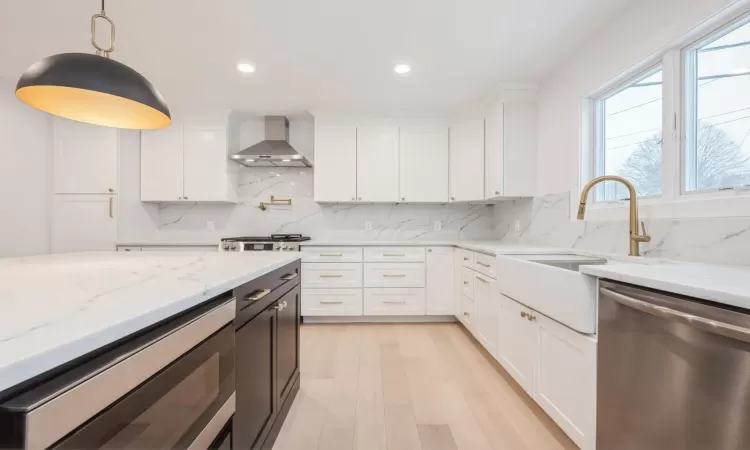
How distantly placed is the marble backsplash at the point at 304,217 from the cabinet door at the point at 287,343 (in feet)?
7.20

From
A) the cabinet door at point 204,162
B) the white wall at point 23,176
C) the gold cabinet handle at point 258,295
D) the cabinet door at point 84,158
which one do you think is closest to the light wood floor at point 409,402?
the gold cabinet handle at point 258,295

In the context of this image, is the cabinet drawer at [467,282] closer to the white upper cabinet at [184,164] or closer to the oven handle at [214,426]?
the oven handle at [214,426]

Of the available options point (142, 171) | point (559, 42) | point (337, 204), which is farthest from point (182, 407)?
point (142, 171)

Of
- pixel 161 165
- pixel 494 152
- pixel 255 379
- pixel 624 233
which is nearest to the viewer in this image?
pixel 255 379

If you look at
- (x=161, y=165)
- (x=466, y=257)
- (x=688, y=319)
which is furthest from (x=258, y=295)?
(x=161, y=165)

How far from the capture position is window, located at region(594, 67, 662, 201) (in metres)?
1.92

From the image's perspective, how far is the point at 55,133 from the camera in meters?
3.53

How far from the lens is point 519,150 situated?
311 centimetres

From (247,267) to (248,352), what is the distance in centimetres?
32

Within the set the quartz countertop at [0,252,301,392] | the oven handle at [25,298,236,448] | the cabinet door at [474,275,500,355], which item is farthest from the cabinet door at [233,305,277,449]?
the cabinet door at [474,275,500,355]

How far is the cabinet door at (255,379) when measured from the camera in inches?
45.9

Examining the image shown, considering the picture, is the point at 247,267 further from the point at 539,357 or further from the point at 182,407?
the point at 539,357

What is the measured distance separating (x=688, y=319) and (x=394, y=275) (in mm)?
2753

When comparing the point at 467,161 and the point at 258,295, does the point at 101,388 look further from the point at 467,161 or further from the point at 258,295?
the point at 467,161
